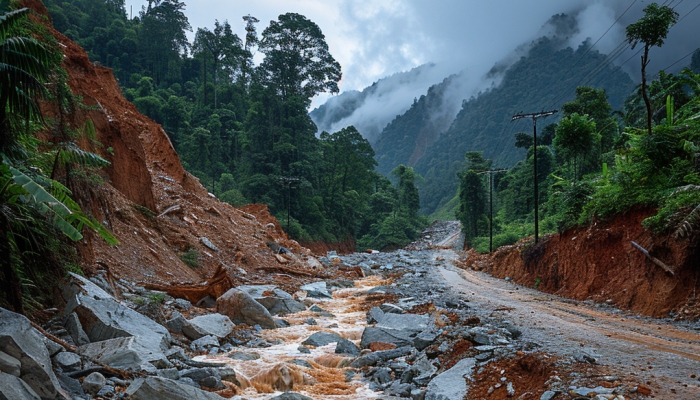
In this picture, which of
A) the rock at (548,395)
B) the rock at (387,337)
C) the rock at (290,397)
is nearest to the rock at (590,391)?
the rock at (548,395)

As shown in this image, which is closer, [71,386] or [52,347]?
[71,386]

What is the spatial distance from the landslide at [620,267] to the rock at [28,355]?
45.0 ft

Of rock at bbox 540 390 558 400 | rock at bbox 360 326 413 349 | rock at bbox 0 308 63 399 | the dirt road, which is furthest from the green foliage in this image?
rock at bbox 540 390 558 400

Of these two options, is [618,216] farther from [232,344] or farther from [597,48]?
[597,48]

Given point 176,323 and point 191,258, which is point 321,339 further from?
point 191,258

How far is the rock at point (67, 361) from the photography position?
21.2ft

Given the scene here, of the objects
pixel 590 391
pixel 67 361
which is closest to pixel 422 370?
pixel 590 391

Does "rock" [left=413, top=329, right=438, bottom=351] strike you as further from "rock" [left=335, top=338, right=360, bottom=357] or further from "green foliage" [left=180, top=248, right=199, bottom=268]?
"green foliage" [left=180, top=248, right=199, bottom=268]

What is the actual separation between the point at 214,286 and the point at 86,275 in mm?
5113

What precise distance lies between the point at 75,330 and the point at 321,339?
6.26 meters

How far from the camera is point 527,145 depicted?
2571 inches

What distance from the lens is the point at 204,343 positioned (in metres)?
10.4

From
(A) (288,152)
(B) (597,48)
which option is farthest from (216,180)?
(B) (597,48)

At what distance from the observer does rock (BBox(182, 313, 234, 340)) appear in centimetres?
1073
